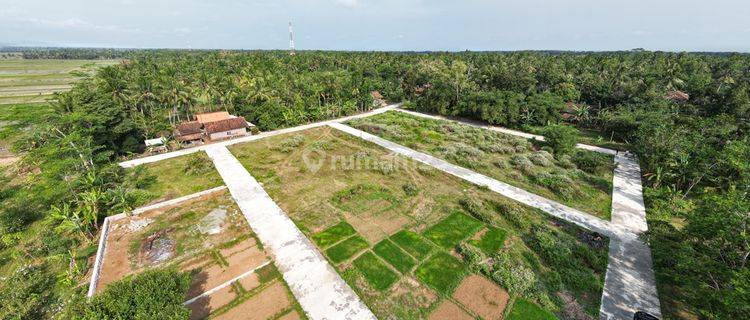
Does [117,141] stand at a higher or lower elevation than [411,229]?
higher

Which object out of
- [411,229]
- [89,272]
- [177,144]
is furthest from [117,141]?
[411,229]

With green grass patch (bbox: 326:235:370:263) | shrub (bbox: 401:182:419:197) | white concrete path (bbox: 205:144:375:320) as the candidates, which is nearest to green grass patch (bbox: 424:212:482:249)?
shrub (bbox: 401:182:419:197)

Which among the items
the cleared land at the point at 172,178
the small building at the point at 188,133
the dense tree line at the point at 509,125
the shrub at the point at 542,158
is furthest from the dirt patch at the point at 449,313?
the small building at the point at 188,133

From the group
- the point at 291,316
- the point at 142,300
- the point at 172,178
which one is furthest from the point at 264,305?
the point at 172,178

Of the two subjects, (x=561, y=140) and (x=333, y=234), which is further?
(x=561, y=140)

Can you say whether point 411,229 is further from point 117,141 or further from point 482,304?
point 117,141

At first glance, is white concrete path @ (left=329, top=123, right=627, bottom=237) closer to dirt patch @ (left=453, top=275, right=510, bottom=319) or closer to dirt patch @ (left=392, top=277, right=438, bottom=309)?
dirt patch @ (left=453, top=275, right=510, bottom=319)

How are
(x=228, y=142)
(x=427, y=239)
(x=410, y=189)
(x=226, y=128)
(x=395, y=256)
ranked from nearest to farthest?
(x=395, y=256) → (x=427, y=239) → (x=410, y=189) → (x=228, y=142) → (x=226, y=128)

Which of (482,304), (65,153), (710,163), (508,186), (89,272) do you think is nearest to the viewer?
(482,304)

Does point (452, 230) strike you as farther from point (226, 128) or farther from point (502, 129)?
point (226, 128)
